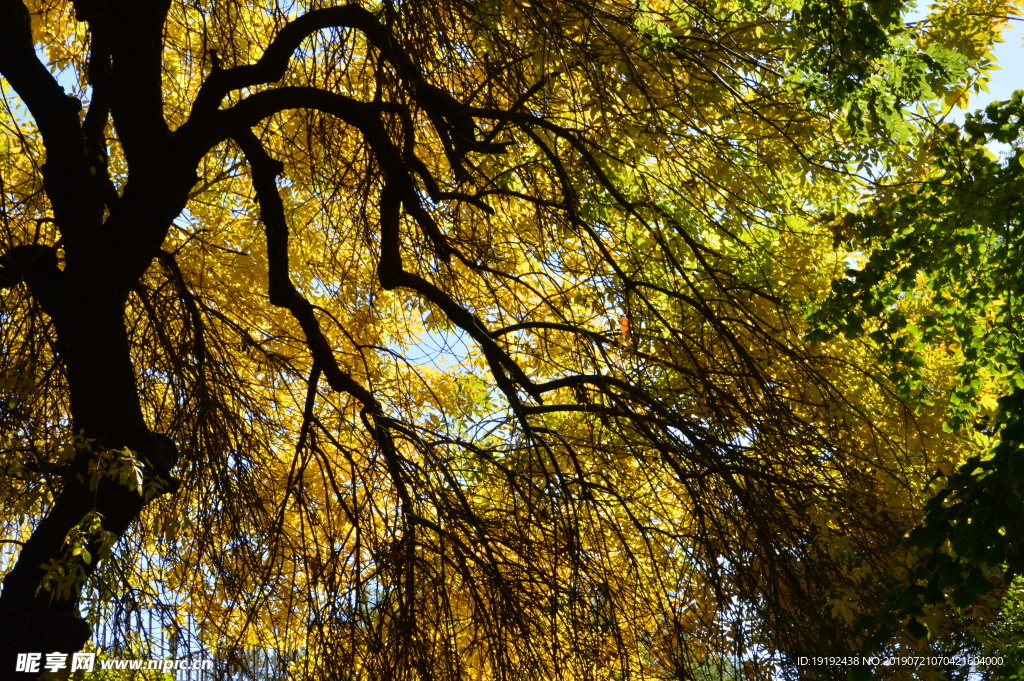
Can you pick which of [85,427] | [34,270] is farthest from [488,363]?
[34,270]

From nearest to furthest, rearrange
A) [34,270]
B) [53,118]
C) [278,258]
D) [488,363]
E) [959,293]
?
[53,118] < [34,270] < [488,363] < [278,258] < [959,293]

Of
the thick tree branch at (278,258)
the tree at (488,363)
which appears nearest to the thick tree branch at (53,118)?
the tree at (488,363)

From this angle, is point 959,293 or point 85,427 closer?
point 85,427

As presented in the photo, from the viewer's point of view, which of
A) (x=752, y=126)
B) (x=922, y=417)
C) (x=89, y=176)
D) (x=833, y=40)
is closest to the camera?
(x=833, y=40)

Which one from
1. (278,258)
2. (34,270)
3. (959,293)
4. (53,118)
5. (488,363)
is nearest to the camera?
(53,118)

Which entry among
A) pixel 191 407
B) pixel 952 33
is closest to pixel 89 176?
pixel 191 407

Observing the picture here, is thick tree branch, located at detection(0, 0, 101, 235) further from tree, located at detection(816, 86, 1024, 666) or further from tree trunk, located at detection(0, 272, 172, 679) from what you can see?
tree, located at detection(816, 86, 1024, 666)

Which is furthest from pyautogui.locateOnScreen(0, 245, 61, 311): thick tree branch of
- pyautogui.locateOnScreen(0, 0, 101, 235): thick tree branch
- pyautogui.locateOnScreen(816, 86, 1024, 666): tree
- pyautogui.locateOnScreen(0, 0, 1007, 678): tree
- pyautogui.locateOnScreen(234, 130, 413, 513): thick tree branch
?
pyautogui.locateOnScreen(816, 86, 1024, 666): tree

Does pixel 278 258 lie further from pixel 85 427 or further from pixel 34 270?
pixel 85 427

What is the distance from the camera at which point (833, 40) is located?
12.3 feet

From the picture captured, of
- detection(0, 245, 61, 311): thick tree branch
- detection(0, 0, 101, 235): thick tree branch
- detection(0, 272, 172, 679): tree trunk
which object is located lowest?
detection(0, 272, 172, 679): tree trunk

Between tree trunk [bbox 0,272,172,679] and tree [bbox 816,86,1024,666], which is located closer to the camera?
tree [bbox 816,86,1024,666]

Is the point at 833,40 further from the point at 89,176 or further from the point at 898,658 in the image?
the point at 898,658

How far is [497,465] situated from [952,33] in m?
3.33
